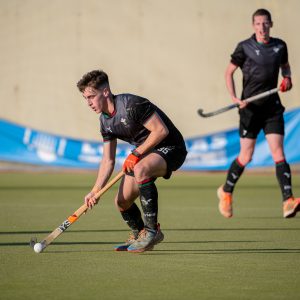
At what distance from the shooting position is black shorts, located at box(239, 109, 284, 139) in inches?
324

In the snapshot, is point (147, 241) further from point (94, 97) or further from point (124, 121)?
point (94, 97)

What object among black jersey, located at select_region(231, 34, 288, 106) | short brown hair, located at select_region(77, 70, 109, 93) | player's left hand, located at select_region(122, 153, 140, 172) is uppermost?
black jersey, located at select_region(231, 34, 288, 106)

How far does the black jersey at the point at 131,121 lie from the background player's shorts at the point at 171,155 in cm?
4

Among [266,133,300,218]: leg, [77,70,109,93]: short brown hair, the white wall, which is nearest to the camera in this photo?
[77,70,109,93]: short brown hair

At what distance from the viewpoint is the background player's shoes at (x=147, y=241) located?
5.96 meters

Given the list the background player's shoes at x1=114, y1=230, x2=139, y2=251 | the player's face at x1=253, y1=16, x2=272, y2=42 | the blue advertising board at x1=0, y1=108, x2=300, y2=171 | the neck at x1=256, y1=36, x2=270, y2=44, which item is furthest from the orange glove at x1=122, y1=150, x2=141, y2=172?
the blue advertising board at x1=0, y1=108, x2=300, y2=171

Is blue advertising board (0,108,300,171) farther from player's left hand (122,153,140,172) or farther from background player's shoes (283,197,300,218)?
player's left hand (122,153,140,172)

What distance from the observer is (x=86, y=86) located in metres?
5.91

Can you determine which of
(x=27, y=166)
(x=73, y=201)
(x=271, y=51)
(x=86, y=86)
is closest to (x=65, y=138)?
(x=27, y=166)

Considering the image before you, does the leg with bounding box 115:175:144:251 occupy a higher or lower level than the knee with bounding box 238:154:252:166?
lower

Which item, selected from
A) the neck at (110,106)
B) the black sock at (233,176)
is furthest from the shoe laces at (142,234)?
the black sock at (233,176)

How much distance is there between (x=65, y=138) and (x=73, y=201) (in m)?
7.04

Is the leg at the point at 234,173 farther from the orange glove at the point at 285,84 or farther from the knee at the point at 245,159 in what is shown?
the orange glove at the point at 285,84

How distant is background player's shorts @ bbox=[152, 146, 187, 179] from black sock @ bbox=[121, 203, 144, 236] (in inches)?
12.9
